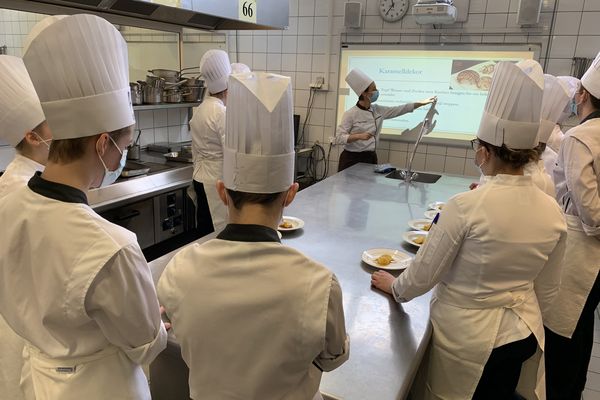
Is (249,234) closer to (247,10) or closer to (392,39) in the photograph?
(247,10)

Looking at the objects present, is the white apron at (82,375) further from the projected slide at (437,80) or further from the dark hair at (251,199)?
the projected slide at (437,80)

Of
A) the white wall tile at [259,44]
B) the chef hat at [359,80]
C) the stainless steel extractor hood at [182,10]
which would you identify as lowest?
the chef hat at [359,80]

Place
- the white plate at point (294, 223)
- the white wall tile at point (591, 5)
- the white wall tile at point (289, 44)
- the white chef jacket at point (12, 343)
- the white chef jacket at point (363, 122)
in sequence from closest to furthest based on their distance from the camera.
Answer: the white chef jacket at point (12, 343)
the white plate at point (294, 223)
the white wall tile at point (591, 5)
the white chef jacket at point (363, 122)
the white wall tile at point (289, 44)

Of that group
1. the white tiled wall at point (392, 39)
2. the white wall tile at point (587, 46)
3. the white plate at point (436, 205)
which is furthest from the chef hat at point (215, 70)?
the white wall tile at point (587, 46)

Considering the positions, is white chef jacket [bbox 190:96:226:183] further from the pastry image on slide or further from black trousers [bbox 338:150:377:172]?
the pastry image on slide

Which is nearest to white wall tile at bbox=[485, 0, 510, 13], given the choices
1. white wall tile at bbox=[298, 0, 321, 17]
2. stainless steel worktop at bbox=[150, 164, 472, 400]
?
stainless steel worktop at bbox=[150, 164, 472, 400]

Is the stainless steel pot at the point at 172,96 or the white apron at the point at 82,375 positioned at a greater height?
the stainless steel pot at the point at 172,96

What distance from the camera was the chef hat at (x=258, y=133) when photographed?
85 cm

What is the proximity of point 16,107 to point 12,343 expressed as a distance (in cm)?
65

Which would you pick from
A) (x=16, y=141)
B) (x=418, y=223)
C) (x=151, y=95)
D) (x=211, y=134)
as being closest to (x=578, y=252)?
(x=418, y=223)

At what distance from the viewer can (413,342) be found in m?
1.18

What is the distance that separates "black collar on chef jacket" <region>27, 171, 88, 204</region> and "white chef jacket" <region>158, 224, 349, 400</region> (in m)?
0.25

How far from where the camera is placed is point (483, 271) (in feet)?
4.03

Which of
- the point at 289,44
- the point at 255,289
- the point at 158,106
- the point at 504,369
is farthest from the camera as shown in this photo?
the point at 289,44
